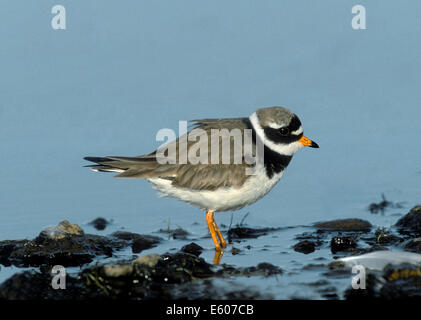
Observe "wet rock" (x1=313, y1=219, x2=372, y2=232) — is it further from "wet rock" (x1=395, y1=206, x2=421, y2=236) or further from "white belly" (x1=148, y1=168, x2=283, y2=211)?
"white belly" (x1=148, y1=168, x2=283, y2=211)

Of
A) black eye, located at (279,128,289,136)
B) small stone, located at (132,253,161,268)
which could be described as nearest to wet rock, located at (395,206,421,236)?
black eye, located at (279,128,289,136)

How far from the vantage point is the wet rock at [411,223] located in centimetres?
875

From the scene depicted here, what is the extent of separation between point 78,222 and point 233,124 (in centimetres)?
239

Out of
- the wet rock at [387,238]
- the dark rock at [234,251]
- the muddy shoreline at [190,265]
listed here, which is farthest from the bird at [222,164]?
the wet rock at [387,238]

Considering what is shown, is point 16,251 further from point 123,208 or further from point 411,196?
point 411,196

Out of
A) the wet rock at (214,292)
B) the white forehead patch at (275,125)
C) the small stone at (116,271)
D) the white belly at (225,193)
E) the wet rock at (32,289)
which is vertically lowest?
the wet rock at (214,292)

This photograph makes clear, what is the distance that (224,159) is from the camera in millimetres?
8195

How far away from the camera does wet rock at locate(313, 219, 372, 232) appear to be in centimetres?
891

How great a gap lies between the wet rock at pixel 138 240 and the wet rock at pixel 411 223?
288 centimetres

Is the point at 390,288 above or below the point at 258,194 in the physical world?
below

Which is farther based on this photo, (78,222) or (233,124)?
(78,222)

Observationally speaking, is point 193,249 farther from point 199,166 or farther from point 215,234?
point 199,166

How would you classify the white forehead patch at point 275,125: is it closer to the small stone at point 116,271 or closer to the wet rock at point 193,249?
the wet rock at point 193,249
